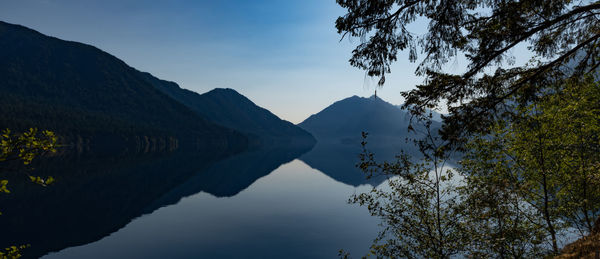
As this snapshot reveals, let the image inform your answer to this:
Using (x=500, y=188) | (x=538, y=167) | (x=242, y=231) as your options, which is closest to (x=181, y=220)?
(x=242, y=231)

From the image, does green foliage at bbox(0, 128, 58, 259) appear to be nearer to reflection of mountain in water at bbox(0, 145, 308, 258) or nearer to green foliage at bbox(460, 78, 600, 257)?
green foliage at bbox(460, 78, 600, 257)

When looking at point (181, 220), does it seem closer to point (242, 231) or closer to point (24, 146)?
point (242, 231)

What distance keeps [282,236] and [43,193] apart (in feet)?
161

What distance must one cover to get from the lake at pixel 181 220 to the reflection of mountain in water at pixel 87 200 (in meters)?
0.12

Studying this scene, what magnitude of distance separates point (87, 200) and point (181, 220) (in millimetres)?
23193

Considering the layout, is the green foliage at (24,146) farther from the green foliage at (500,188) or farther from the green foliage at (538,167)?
the green foliage at (538,167)

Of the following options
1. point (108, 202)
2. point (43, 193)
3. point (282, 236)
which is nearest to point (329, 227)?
point (282, 236)

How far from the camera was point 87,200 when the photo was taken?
166ft

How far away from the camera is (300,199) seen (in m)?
54.1

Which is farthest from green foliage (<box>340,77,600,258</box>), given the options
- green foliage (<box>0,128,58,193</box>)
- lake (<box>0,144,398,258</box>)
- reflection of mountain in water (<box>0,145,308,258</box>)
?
reflection of mountain in water (<box>0,145,308,258</box>)

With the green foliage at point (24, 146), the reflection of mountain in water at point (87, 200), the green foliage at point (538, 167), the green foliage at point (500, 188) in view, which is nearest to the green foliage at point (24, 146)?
the green foliage at point (24, 146)

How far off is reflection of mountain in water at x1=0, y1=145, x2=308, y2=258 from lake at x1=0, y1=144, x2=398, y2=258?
117mm

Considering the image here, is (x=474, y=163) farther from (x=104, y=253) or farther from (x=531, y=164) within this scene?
(x=104, y=253)

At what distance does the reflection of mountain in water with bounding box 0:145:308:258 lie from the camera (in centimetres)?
3272
